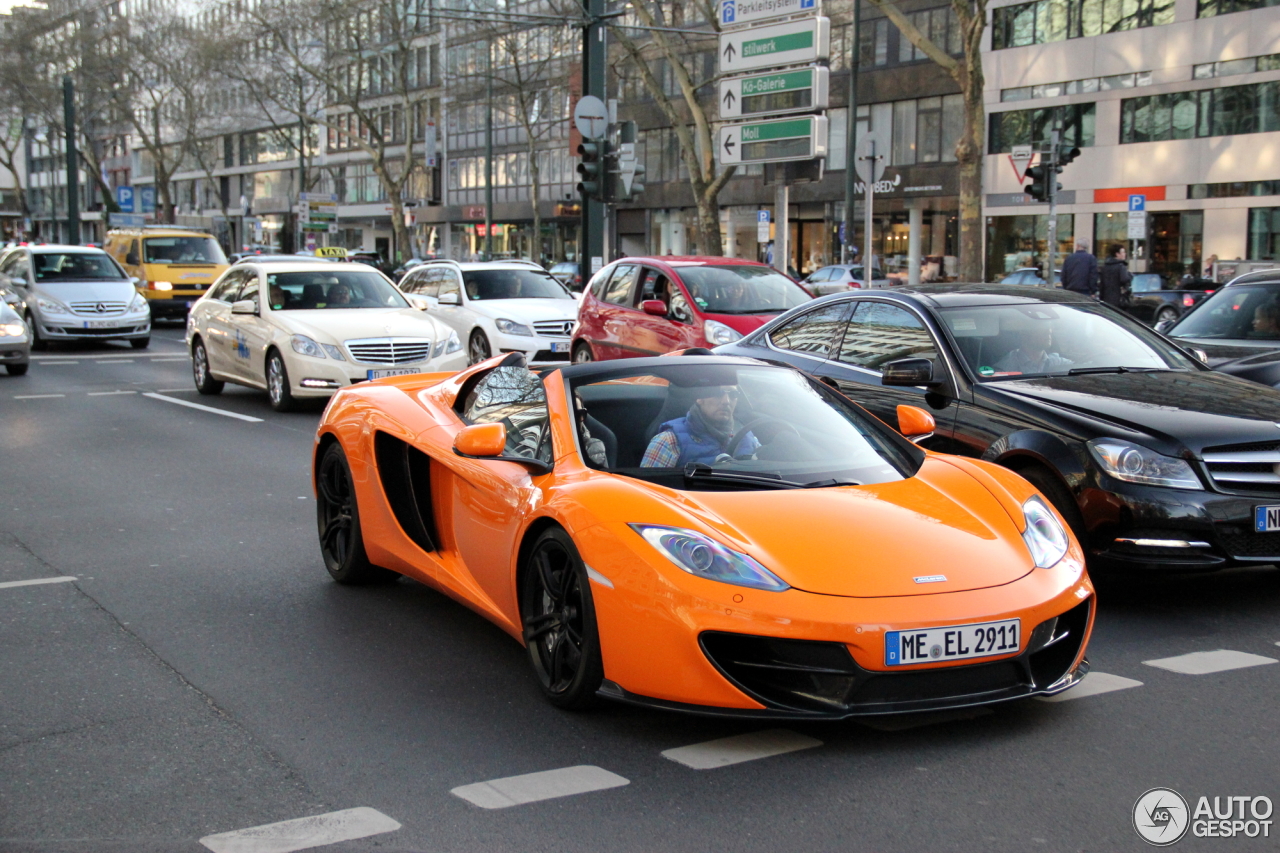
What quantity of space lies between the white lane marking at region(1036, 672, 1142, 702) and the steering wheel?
53.4 inches

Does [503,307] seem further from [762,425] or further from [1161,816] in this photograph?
[1161,816]

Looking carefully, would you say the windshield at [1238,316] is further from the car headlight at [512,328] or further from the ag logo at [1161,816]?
the car headlight at [512,328]

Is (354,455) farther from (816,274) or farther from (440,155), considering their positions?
(440,155)

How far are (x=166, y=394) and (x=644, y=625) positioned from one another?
1362 cm

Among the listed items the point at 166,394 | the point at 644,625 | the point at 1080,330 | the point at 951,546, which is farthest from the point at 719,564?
the point at 166,394

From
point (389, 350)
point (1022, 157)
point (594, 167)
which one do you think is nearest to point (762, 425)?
point (389, 350)

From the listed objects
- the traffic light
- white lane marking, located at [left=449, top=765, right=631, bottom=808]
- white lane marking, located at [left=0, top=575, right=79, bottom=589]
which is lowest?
Result: white lane marking, located at [left=0, top=575, right=79, bottom=589]

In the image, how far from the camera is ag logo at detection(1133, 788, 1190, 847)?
359cm

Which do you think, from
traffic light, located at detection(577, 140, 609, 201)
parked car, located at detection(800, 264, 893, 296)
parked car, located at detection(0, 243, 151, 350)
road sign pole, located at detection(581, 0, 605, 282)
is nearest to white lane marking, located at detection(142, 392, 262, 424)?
parked car, located at detection(0, 243, 151, 350)

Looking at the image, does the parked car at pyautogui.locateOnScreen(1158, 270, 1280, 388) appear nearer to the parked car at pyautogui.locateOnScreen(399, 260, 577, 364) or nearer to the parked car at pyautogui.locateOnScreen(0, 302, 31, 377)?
the parked car at pyautogui.locateOnScreen(399, 260, 577, 364)

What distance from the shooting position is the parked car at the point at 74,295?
925 inches

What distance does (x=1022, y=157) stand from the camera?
2303 centimetres

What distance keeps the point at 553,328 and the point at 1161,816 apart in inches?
595

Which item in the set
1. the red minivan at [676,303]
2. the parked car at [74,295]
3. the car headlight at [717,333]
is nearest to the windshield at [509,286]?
the red minivan at [676,303]
